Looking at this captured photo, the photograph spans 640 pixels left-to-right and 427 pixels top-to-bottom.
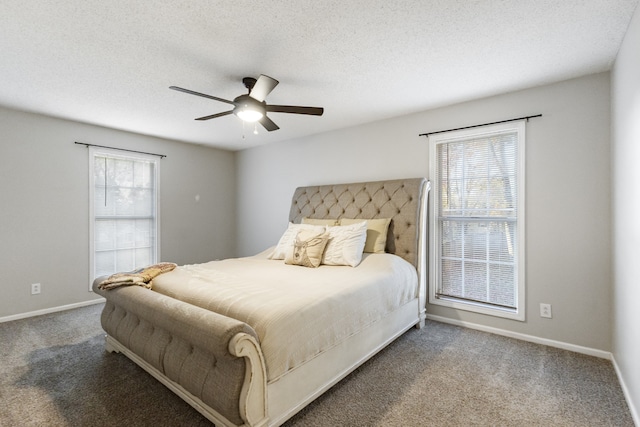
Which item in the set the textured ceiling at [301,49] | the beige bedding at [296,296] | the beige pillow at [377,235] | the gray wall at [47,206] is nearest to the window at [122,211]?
the gray wall at [47,206]

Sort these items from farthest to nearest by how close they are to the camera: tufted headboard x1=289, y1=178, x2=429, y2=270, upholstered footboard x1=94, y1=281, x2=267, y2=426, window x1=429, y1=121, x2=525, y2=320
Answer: tufted headboard x1=289, y1=178, x2=429, y2=270 → window x1=429, y1=121, x2=525, y2=320 → upholstered footboard x1=94, y1=281, x2=267, y2=426

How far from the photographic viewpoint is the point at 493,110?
301 centimetres

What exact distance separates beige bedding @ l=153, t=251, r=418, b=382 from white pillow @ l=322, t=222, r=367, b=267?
0.12 metres

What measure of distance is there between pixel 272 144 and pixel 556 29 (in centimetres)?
384

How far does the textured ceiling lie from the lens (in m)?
1.76

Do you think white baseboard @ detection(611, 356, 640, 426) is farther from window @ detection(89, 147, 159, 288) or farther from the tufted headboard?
window @ detection(89, 147, 159, 288)

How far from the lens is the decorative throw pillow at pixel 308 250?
2.94 metres

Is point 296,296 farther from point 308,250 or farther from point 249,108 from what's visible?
point 249,108

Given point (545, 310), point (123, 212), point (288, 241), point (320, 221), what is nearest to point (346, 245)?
point (288, 241)

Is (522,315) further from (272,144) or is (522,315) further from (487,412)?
(272,144)

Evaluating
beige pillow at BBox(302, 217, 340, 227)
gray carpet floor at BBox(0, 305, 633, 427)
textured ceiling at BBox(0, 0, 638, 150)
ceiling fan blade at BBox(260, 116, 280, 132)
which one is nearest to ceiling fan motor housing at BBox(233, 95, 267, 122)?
ceiling fan blade at BBox(260, 116, 280, 132)

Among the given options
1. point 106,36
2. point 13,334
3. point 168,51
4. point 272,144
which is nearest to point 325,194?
point 272,144

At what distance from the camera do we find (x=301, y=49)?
7.15 ft

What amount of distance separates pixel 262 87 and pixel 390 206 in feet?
6.18
